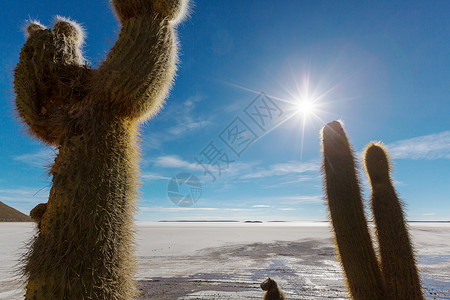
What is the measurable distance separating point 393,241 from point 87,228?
2.51 m

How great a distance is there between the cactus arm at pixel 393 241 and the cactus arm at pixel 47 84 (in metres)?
2.87

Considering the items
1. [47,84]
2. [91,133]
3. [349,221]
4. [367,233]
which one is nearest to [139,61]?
[91,133]

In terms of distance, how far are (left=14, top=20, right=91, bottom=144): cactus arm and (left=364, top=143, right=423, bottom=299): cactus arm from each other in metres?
2.87

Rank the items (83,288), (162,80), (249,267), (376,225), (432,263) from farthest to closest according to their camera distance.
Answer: (432,263)
(249,267)
(162,80)
(376,225)
(83,288)

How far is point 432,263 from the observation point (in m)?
11.5

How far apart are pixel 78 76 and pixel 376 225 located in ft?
10.0

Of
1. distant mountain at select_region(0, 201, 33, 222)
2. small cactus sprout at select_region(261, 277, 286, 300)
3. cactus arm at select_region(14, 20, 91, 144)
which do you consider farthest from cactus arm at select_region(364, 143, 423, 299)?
distant mountain at select_region(0, 201, 33, 222)

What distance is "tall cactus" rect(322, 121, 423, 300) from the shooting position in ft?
6.20

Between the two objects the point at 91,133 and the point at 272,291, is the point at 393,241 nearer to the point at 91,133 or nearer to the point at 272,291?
the point at 272,291

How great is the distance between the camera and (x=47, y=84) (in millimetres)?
2207

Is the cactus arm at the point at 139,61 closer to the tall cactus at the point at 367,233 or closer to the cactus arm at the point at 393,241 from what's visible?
the tall cactus at the point at 367,233

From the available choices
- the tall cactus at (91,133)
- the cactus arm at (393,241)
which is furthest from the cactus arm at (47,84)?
the cactus arm at (393,241)

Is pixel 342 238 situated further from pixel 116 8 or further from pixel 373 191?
pixel 116 8

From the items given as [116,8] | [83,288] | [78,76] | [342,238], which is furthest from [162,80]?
[342,238]
